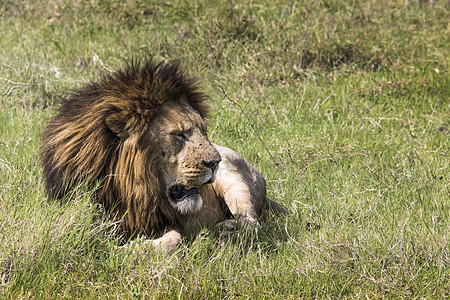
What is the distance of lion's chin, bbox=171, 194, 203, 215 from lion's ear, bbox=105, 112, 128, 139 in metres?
0.51

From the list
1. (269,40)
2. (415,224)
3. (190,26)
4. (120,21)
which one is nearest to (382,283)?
(415,224)

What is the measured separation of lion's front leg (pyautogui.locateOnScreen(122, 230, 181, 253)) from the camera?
3736mm

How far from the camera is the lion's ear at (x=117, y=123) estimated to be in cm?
381

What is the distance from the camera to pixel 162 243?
3771mm

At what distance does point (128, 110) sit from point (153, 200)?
1.79ft

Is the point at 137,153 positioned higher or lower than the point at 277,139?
higher

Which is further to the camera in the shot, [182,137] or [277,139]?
[277,139]

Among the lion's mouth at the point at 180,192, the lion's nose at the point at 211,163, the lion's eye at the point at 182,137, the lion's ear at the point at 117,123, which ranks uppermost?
the lion's ear at the point at 117,123

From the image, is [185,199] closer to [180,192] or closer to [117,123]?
[180,192]

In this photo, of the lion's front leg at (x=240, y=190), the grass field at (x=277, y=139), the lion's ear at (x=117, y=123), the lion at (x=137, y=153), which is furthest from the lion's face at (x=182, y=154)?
the lion's front leg at (x=240, y=190)

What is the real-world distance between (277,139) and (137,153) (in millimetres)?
2307

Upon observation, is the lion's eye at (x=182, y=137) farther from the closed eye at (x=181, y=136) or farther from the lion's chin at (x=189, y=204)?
the lion's chin at (x=189, y=204)

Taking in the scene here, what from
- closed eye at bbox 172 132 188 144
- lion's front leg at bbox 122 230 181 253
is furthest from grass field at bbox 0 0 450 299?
closed eye at bbox 172 132 188 144

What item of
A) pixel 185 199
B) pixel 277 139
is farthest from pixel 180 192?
pixel 277 139
